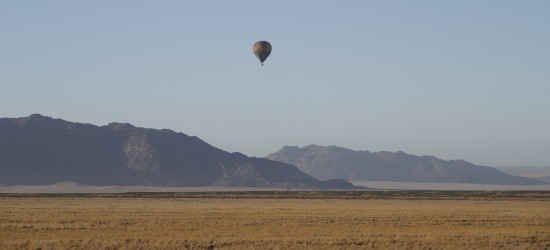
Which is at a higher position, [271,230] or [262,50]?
[262,50]

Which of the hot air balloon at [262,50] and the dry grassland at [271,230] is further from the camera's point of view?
the hot air balloon at [262,50]

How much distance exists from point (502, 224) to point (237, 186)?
5930 inches

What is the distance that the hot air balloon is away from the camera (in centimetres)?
8538

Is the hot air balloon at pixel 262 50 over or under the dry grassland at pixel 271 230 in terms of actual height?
over

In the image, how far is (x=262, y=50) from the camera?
280 ft

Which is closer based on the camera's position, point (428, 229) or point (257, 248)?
point (257, 248)

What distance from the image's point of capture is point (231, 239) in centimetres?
3497

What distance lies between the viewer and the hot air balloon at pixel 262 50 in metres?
85.4

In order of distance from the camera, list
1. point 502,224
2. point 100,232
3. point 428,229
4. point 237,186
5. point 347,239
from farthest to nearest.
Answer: point 237,186 < point 502,224 < point 428,229 < point 100,232 < point 347,239

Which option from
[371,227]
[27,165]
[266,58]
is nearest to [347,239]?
[371,227]

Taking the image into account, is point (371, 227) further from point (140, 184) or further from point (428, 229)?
point (140, 184)

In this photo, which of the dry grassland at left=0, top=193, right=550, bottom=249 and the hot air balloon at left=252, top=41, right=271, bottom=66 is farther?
the hot air balloon at left=252, top=41, right=271, bottom=66

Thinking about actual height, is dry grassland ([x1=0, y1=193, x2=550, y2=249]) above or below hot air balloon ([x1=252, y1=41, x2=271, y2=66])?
below

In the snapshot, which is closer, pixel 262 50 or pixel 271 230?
pixel 271 230
